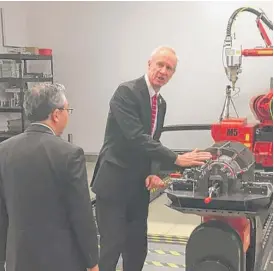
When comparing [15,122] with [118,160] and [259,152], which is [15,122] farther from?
[118,160]

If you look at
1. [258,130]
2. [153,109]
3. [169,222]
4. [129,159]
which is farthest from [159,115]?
[258,130]

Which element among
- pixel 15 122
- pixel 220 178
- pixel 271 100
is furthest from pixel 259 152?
pixel 15 122

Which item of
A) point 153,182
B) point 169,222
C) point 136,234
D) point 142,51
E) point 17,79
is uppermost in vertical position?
point 142,51

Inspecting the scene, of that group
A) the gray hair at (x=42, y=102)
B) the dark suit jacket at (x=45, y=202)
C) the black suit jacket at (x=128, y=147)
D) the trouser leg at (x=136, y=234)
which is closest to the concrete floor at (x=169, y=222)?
the trouser leg at (x=136, y=234)

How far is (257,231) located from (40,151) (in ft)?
4.97

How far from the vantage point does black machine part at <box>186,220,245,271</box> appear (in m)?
2.29

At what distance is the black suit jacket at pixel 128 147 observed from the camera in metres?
2.59

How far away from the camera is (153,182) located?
2.68 m

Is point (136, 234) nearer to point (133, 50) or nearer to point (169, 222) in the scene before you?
point (169, 222)

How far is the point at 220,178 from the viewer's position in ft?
7.29

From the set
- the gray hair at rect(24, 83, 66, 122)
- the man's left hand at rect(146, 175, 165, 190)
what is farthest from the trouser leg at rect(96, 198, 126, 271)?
the gray hair at rect(24, 83, 66, 122)

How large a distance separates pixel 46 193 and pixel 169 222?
8.62ft

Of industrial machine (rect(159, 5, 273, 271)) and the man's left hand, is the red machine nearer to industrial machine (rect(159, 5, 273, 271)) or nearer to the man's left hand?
industrial machine (rect(159, 5, 273, 271))

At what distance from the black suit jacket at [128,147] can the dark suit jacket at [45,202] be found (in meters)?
0.70
